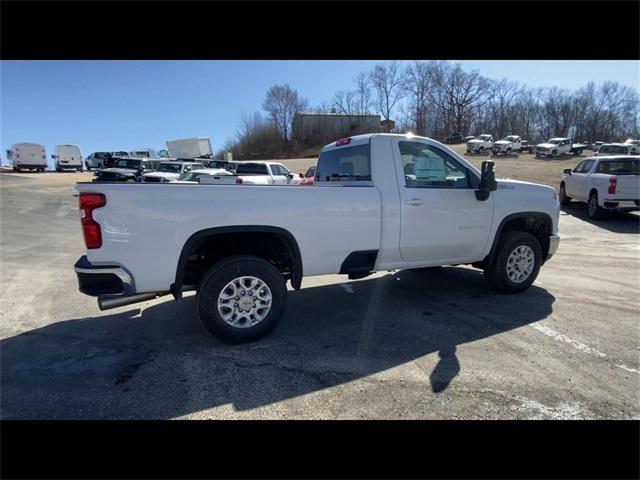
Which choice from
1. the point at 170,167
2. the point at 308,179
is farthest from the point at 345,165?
the point at 170,167

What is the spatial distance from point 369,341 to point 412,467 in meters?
1.59

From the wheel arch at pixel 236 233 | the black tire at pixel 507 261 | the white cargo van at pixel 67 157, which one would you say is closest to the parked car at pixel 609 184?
the black tire at pixel 507 261

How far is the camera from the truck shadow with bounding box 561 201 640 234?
36.1 ft

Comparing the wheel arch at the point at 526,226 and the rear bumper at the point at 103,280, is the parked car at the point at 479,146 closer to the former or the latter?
the wheel arch at the point at 526,226

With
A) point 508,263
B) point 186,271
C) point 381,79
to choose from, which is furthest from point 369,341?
point 381,79

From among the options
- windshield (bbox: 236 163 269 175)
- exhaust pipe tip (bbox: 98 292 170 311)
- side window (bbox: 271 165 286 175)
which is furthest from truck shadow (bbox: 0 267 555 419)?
side window (bbox: 271 165 286 175)

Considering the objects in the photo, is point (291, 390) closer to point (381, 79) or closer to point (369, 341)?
point (369, 341)

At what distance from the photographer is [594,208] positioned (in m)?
12.4

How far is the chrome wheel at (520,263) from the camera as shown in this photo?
200 inches

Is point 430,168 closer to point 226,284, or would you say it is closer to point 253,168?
point 226,284

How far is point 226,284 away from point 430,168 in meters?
2.81

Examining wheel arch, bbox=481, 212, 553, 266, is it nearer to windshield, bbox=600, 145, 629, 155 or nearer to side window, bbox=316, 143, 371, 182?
side window, bbox=316, 143, 371, 182

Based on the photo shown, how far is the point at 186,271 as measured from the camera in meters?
3.85

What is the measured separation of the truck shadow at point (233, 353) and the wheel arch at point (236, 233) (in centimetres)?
68
